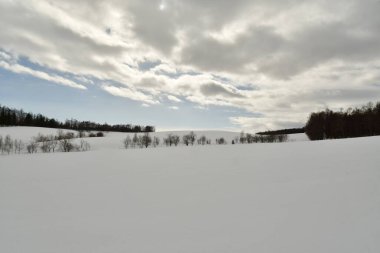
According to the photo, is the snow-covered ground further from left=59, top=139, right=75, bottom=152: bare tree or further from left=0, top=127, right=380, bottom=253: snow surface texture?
left=0, top=127, right=380, bottom=253: snow surface texture

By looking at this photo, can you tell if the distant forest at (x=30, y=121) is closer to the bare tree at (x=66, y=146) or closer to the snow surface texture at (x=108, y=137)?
the snow surface texture at (x=108, y=137)

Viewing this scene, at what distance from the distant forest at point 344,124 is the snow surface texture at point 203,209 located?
43245 millimetres

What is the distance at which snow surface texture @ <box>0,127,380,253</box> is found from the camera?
8133 mm

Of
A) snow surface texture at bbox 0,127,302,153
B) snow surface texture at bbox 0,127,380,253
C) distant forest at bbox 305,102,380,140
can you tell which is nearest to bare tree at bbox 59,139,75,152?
snow surface texture at bbox 0,127,302,153

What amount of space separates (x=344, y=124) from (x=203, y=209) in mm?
59584

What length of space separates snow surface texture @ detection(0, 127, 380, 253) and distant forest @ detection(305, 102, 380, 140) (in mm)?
43245

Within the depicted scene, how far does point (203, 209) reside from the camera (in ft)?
36.5

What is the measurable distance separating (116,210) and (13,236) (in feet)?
12.4

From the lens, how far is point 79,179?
18.1m

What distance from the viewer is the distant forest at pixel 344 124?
180 feet

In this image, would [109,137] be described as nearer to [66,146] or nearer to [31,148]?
[66,146]

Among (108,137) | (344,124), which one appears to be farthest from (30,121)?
(344,124)

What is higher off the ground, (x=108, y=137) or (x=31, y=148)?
(x=108, y=137)

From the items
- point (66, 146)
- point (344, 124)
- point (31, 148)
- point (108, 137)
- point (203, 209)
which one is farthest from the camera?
point (108, 137)
